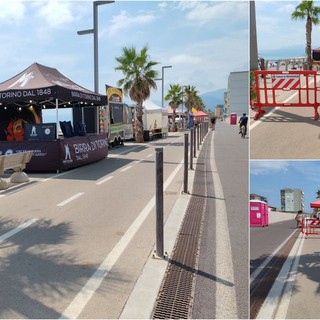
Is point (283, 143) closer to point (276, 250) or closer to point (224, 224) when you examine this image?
point (276, 250)

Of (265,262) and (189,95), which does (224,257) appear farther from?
(189,95)

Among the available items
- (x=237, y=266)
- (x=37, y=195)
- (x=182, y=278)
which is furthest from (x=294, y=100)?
(x=37, y=195)

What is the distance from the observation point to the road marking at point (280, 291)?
Answer: 168cm

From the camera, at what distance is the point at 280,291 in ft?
5.55

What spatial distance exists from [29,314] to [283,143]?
263cm

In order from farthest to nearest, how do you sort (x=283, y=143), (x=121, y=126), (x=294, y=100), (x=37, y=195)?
(x=121, y=126)
(x=37, y=195)
(x=294, y=100)
(x=283, y=143)

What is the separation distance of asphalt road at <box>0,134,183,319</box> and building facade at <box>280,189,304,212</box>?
7.51 ft

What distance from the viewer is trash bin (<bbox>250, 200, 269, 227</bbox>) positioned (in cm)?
165

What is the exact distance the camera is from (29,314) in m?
3.28

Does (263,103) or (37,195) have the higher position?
(263,103)

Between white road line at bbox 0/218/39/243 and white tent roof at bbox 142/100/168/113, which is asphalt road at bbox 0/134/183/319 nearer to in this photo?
white road line at bbox 0/218/39/243

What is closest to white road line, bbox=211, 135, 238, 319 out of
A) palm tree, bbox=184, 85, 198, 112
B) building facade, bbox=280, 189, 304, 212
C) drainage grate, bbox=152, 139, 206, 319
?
drainage grate, bbox=152, 139, 206, 319

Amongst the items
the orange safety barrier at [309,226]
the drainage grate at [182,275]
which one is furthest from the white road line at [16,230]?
the orange safety barrier at [309,226]

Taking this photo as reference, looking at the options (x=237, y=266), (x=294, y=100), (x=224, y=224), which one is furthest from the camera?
(x=224, y=224)
